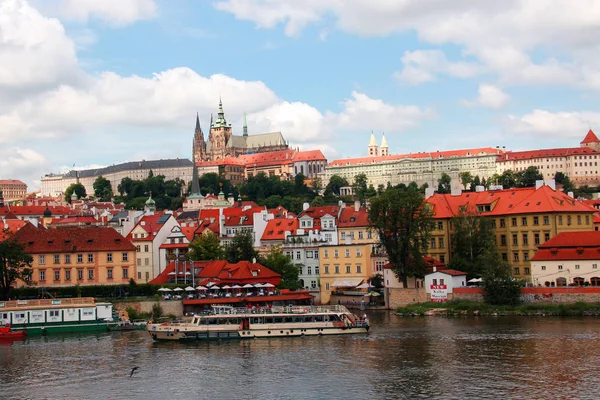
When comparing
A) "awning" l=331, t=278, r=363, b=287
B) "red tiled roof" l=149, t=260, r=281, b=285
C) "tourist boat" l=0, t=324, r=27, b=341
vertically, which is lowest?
"tourist boat" l=0, t=324, r=27, b=341

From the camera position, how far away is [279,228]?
312 feet

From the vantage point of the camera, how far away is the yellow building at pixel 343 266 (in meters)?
82.9

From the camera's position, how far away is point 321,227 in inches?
3632

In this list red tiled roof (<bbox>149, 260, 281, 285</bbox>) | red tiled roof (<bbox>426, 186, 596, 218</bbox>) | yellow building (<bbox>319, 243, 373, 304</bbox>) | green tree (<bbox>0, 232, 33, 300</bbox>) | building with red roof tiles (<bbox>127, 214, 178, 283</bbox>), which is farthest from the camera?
building with red roof tiles (<bbox>127, 214, 178, 283</bbox>)

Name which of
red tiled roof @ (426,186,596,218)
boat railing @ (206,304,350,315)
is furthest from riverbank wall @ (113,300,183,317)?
red tiled roof @ (426,186,596,218)

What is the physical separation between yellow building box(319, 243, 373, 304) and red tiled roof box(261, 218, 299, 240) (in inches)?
332

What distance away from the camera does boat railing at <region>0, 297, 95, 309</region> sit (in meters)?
64.4

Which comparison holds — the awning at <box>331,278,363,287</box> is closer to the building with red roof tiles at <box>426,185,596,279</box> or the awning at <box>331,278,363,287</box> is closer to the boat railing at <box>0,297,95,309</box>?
the building with red roof tiles at <box>426,185,596,279</box>

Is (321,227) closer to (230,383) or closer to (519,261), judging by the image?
(519,261)

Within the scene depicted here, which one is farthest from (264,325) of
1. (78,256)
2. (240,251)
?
(240,251)

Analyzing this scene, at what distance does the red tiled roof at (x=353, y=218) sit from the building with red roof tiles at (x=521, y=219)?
7481 mm

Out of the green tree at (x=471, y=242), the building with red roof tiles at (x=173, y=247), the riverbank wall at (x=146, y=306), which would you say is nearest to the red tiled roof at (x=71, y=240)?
the riverbank wall at (x=146, y=306)

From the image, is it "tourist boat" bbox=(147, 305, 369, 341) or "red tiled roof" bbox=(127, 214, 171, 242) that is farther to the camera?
"red tiled roof" bbox=(127, 214, 171, 242)

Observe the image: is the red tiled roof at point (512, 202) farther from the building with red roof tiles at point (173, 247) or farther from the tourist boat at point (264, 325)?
the building with red roof tiles at point (173, 247)
